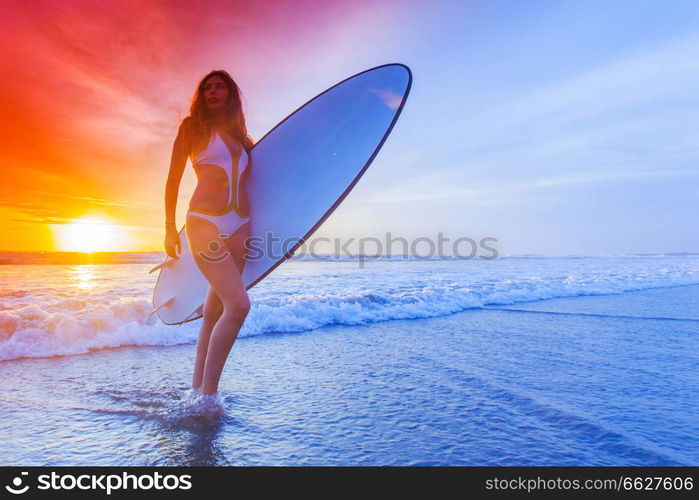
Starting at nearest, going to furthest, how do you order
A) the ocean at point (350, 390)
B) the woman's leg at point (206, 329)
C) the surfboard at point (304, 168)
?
the ocean at point (350, 390) → the woman's leg at point (206, 329) → the surfboard at point (304, 168)

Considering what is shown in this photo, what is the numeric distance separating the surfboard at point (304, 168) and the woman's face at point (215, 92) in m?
0.45

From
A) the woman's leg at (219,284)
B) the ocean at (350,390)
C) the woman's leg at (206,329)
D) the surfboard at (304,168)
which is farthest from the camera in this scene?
the surfboard at (304,168)

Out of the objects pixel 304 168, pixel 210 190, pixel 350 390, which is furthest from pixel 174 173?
pixel 350 390

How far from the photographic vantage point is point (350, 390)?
115 inches

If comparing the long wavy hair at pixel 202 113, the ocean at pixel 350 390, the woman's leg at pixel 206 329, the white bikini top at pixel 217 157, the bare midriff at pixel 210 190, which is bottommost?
the ocean at pixel 350 390

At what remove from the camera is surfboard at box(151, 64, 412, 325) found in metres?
2.63

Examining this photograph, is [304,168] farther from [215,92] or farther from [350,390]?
[350,390]

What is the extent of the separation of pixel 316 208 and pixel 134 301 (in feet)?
12.1

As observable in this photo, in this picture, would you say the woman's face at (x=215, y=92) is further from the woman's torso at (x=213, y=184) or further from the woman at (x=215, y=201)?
the woman's torso at (x=213, y=184)

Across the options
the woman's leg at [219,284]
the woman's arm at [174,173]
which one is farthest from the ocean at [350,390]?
the woman's arm at [174,173]

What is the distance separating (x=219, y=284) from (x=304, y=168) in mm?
990

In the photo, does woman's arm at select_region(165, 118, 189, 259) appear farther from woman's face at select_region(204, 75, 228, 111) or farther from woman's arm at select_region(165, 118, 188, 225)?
woman's face at select_region(204, 75, 228, 111)

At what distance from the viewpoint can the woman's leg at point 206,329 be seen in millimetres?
2451
